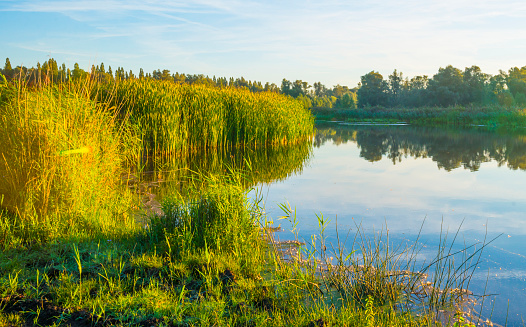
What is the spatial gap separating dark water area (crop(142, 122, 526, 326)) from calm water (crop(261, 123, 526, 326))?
2cm

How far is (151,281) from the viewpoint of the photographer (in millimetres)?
3645

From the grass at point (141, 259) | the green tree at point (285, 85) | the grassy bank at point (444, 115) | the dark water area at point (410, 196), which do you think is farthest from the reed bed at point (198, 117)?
the green tree at point (285, 85)

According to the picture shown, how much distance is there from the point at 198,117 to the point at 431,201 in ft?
27.2

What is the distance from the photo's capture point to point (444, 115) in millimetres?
40500

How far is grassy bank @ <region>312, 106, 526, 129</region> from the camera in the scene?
36.7 meters

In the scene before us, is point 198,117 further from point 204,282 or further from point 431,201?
point 204,282

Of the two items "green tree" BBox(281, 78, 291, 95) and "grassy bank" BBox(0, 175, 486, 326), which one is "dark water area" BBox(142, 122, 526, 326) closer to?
"grassy bank" BBox(0, 175, 486, 326)

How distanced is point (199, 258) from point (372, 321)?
1827 mm

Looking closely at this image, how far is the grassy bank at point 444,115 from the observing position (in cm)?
3667

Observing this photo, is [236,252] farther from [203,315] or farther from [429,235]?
[429,235]

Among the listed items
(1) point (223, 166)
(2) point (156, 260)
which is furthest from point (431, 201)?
(2) point (156, 260)

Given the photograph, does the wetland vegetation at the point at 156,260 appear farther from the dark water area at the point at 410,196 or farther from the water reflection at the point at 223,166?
the water reflection at the point at 223,166

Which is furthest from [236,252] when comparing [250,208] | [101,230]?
[101,230]

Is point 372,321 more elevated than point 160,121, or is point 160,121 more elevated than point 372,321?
point 160,121
